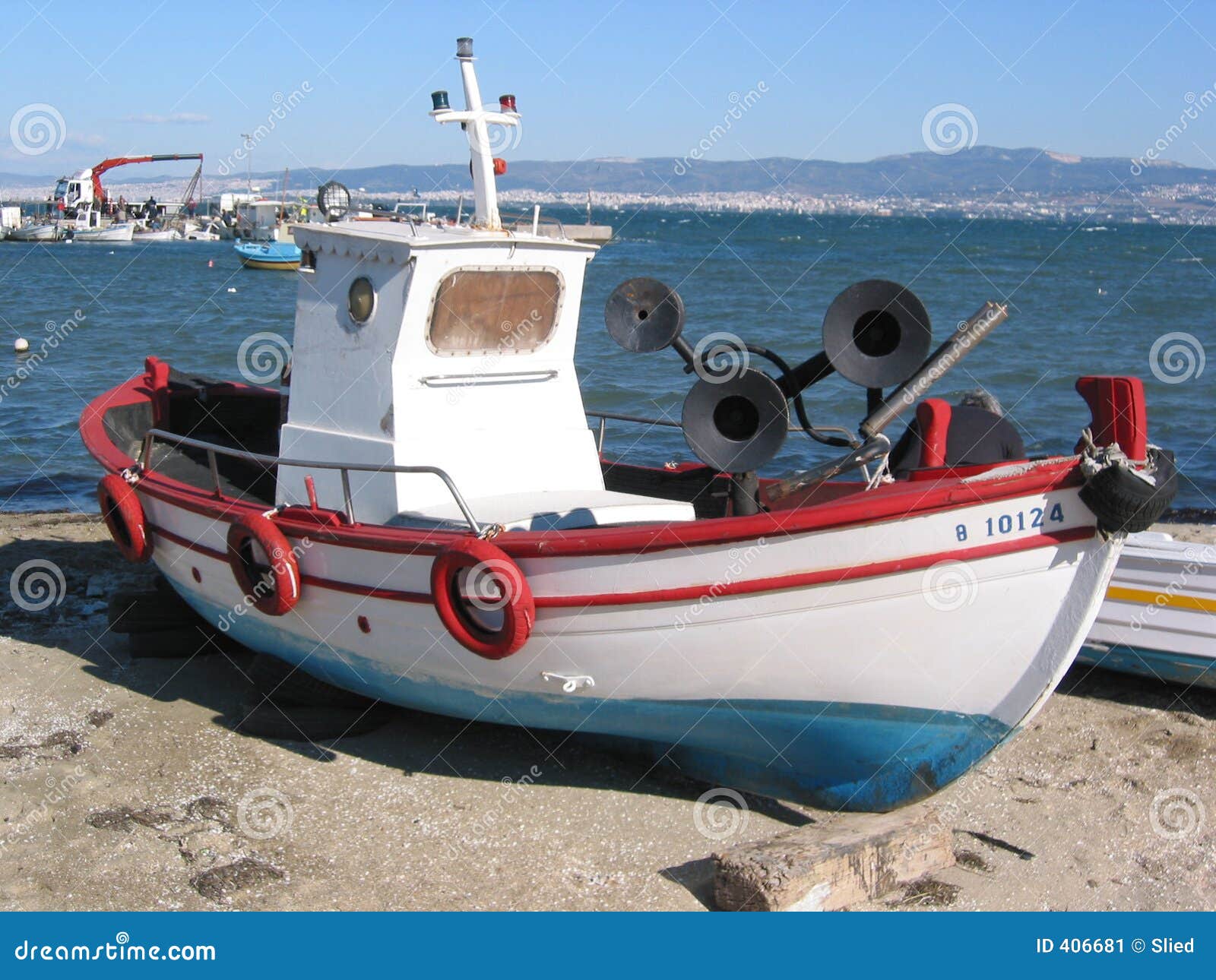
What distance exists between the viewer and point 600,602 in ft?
22.3

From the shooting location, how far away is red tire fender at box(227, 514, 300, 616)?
25.7 ft

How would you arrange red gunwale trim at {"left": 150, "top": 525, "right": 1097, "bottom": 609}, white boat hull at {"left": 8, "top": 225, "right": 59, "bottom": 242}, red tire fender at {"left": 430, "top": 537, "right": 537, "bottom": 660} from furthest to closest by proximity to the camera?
1. white boat hull at {"left": 8, "top": 225, "right": 59, "bottom": 242}
2. red tire fender at {"left": 430, "top": 537, "right": 537, "bottom": 660}
3. red gunwale trim at {"left": 150, "top": 525, "right": 1097, "bottom": 609}

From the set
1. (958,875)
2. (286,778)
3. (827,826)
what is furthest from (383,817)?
(958,875)

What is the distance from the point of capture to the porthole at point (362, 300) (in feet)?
26.2

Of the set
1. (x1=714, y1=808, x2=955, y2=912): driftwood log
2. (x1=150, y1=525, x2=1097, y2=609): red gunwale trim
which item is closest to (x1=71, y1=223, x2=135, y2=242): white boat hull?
(x1=150, y1=525, x2=1097, y2=609): red gunwale trim

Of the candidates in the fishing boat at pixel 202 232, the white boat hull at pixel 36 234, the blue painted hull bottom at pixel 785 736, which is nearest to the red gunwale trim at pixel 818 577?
the blue painted hull bottom at pixel 785 736

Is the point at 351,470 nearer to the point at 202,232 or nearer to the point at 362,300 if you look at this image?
the point at 362,300

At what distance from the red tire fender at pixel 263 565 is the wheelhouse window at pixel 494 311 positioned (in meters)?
1.52

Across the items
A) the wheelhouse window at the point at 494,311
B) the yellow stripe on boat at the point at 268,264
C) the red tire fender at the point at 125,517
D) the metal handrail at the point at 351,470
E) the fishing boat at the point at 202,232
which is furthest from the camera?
the fishing boat at the point at 202,232

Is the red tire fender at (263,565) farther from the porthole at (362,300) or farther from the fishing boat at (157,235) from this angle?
the fishing boat at (157,235)

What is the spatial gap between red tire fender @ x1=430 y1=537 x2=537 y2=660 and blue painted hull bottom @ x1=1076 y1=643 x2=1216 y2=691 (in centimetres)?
437

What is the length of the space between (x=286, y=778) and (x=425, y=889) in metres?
1.65

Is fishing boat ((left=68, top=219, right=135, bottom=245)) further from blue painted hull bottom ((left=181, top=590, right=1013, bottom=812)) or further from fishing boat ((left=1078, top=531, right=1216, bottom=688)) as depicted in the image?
fishing boat ((left=1078, top=531, right=1216, bottom=688))

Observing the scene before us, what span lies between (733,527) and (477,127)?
3629 mm
